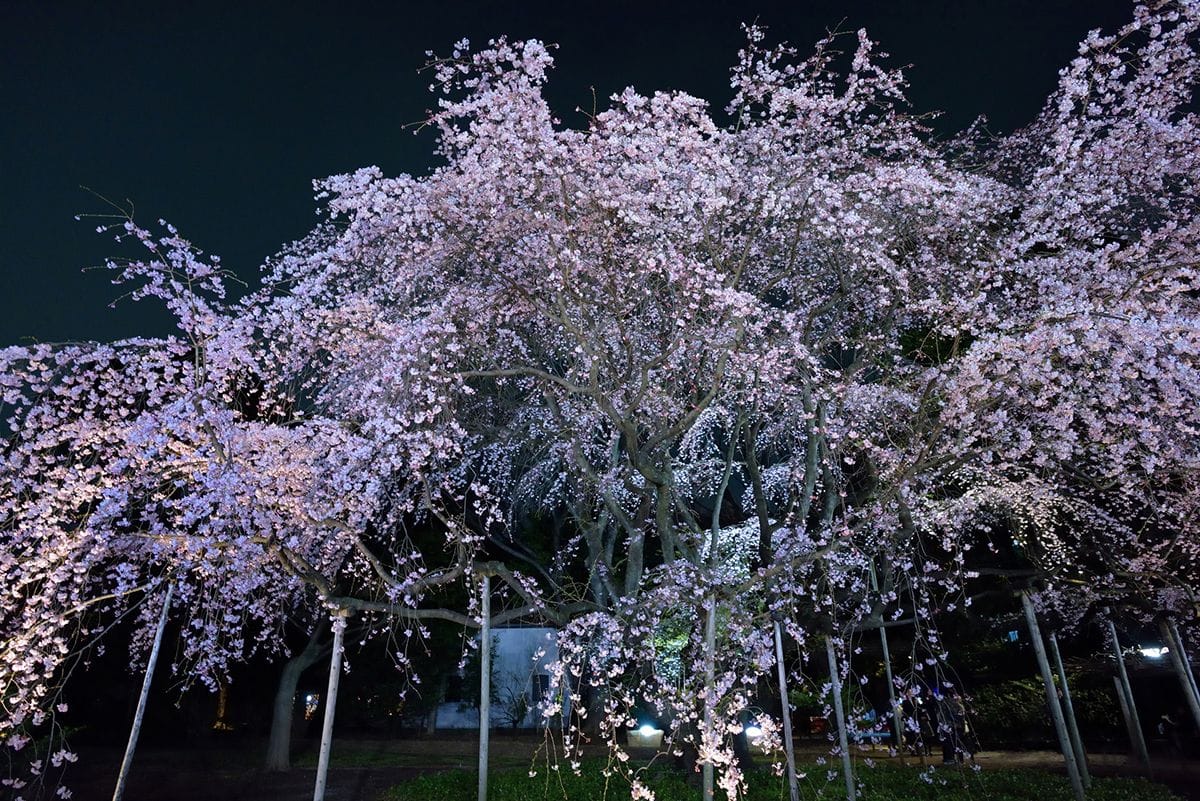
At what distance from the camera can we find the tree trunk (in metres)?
17.0

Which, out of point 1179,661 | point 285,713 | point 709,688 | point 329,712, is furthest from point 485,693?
point 285,713

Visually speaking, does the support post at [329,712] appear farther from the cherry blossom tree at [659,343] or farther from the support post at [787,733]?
the support post at [787,733]

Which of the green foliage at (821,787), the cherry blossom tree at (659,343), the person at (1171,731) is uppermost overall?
the cherry blossom tree at (659,343)

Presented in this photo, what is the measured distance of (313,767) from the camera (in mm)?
17781

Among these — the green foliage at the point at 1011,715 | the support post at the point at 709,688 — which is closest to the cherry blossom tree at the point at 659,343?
the support post at the point at 709,688

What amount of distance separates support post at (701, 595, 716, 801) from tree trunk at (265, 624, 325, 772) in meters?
13.3

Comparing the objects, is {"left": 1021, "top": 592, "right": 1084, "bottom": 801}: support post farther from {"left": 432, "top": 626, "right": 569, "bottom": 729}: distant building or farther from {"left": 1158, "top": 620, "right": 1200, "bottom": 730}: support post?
{"left": 432, "top": 626, "right": 569, "bottom": 729}: distant building

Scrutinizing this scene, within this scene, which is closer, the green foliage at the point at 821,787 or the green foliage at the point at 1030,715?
the green foliage at the point at 821,787

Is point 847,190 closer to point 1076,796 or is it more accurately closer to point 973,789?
point 1076,796

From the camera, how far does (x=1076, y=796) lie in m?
8.91

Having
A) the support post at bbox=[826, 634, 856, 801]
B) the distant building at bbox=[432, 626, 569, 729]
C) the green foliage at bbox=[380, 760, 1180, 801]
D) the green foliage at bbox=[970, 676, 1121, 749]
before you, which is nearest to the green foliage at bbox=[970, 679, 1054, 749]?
the green foliage at bbox=[970, 676, 1121, 749]

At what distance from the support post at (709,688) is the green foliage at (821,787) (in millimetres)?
2604

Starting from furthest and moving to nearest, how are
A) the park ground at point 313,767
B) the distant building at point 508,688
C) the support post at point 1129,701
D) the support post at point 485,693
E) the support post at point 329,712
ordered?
the distant building at point 508,688 < the park ground at point 313,767 < the support post at point 1129,701 < the support post at point 485,693 < the support post at point 329,712

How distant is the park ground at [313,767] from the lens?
13.3 metres
